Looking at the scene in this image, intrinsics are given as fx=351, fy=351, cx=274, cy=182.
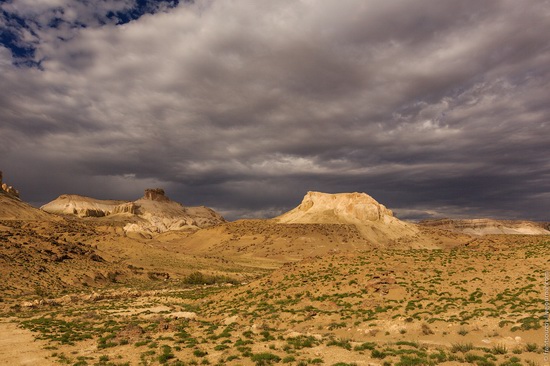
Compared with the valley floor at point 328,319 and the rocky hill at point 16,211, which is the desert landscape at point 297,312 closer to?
the valley floor at point 328,319

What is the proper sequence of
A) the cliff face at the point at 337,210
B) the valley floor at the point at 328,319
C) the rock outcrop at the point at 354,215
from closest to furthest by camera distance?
the valley floor at the point at 328,319 < the rock outcrop at the point at 354,215 < the cliff face at the point at 337,210

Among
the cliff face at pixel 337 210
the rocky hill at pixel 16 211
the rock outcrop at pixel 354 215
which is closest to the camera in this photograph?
the rocky hill at pixel 16 211

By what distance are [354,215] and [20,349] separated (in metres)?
156

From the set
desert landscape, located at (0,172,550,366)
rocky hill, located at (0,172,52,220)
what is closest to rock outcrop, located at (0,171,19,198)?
rocky hill, located at (0,172,52,220)

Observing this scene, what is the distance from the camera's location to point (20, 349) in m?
21.9

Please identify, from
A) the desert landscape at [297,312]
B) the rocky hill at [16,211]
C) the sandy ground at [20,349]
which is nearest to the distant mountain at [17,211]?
the rocky hill at [16,211]

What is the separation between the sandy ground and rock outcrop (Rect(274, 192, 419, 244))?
132245 mm

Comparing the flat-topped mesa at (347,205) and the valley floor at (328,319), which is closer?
the valley floor at (328,319)

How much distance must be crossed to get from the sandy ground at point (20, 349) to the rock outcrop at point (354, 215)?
13224cm

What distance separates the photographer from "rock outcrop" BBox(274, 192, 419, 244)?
153 metres

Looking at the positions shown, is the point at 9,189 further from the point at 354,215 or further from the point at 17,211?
the point at 354,215

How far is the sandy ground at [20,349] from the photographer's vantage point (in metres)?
19.6

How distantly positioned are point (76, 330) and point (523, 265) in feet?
136

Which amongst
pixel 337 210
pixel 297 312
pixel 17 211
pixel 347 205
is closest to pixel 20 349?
pixel 297 312
